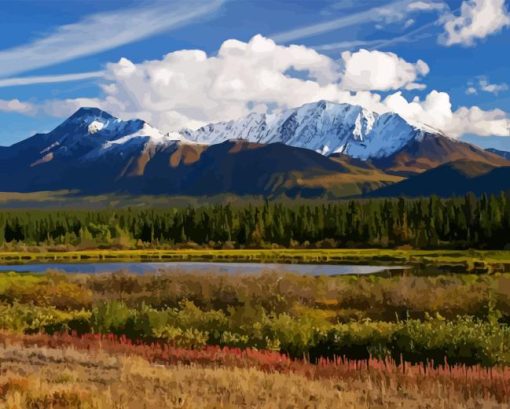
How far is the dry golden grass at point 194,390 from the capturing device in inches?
405

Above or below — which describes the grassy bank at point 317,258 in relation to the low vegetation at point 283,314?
below

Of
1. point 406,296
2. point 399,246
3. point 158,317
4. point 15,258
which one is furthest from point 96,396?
point 399,246

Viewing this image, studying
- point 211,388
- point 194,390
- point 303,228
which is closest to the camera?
point 194,390

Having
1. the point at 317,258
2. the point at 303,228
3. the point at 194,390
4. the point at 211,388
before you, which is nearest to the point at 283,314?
the point at 211,388

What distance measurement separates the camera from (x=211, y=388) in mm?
11828

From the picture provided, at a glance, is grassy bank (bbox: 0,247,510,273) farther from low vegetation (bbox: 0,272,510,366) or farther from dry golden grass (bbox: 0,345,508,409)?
dry golden grass (bbox: 0,345,508,409)

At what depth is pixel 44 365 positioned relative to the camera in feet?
48.6

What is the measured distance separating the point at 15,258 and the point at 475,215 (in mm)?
79561

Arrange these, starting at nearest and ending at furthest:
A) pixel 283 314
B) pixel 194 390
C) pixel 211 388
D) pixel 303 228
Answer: pixel 194 390 → pixel 211 388 → pixel 283 314 → pixel 303 228

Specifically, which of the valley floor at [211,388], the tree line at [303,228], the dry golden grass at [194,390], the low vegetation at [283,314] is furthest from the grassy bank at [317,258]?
the dry golden grass at [194,390]

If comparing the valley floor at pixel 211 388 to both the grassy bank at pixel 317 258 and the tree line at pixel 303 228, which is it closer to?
the grassy bank at pixel 317 258

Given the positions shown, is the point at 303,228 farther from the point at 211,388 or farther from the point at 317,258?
the point at 211,388

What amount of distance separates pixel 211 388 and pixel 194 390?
368mm

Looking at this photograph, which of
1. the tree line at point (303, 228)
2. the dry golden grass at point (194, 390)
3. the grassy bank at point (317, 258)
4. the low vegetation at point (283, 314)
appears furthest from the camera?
the tree line at point (303, 228)
